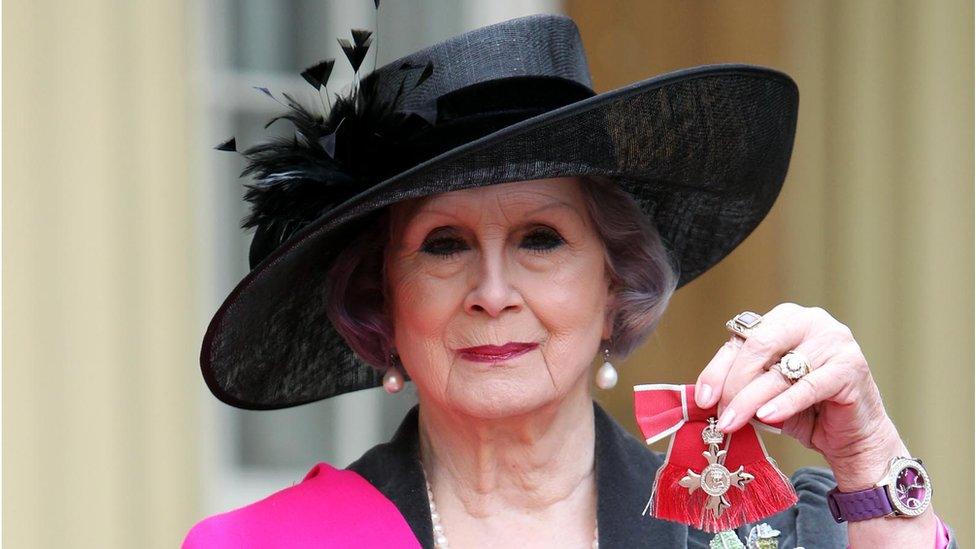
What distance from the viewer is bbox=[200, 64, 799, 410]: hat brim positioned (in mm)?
2082

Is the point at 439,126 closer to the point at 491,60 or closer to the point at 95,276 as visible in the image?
the point at 491,60

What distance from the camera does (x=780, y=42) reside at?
4.39 metres

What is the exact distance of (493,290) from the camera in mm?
2186

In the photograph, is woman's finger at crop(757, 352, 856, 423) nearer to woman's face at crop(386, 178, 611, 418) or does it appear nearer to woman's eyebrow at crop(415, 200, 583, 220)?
woman's face at crop(386, 178, 611, 418)

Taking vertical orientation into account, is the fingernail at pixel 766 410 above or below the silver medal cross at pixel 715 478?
above

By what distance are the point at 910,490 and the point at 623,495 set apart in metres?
0.47

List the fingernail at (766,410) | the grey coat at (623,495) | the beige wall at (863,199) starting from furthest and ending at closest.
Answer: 1. the beige wall at (863,199)
2. the grey coat at (623,495)
3. the fingernail at (766,410)

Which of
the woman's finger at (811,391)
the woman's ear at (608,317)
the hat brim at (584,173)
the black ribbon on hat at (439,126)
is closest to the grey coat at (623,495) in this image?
the woman's ear at (608,317)

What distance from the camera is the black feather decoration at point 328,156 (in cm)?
217

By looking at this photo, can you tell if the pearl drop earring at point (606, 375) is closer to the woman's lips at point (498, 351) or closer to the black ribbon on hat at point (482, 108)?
the woman's lips at point (498, 351)

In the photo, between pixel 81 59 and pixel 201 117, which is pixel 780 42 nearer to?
pixel 201 117

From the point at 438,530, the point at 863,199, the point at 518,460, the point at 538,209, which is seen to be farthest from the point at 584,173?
the point at 863,199

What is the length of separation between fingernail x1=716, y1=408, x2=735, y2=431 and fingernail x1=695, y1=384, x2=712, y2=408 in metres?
0.04

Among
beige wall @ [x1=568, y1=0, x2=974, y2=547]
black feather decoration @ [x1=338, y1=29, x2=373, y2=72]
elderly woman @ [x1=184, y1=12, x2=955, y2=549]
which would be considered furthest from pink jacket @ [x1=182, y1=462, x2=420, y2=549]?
beige wall @ [x1=568, y1=0, x2=974, y2=547]
